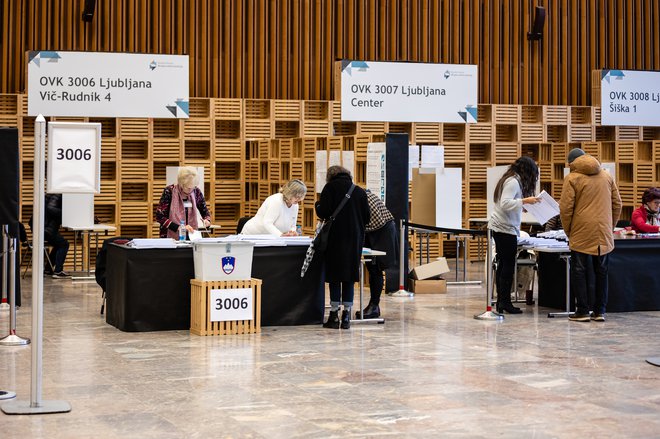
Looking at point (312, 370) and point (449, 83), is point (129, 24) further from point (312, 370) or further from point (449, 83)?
point (312, 370)

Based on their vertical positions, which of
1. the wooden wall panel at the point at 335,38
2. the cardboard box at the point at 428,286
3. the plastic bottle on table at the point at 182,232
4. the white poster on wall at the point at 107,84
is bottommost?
the cardboard box at the point at 428,286

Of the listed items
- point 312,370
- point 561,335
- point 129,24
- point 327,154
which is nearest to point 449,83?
point 327,154

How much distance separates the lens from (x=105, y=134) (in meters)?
14.7

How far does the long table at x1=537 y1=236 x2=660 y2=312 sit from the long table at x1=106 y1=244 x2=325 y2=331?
2.35 metres

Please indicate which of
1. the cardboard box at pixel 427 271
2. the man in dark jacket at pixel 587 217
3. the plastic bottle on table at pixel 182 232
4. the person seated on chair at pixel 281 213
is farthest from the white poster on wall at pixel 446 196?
the plastic bottle on table at pixel 182 232

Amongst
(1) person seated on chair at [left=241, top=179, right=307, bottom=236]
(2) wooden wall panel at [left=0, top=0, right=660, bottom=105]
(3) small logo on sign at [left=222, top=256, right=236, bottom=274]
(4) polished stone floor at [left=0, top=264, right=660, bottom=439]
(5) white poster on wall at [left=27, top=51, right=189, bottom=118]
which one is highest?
(2) wooden wall panel at [left=0, top=0, right=660, bottom=105]

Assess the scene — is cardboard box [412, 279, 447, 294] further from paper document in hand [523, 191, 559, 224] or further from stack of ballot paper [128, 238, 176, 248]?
stack of ballot paper [128, 238, 176, 248]

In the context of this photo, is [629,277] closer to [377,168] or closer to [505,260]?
[505,260]

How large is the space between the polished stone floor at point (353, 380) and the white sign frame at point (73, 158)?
1.13 metres

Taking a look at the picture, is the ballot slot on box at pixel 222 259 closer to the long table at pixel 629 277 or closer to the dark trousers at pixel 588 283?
the dark trousers at pixel 588 283

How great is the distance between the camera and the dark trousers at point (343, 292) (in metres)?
8.42

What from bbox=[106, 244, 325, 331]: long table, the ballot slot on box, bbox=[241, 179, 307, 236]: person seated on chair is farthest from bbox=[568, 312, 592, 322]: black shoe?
the ballot slot on box

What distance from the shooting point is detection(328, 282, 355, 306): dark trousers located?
842cm

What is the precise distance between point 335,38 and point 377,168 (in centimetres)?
611
